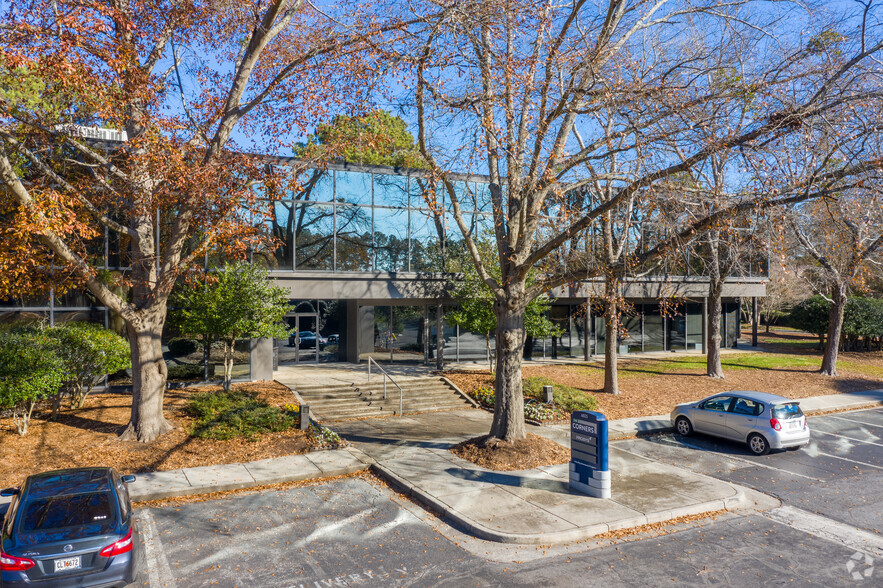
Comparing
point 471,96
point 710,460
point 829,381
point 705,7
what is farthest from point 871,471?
point 829,381

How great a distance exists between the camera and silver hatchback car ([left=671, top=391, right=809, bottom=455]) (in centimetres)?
1395

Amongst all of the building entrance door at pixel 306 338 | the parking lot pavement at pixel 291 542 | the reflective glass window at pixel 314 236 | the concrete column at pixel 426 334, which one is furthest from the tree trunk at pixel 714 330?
the parking lot pavement at pixel 291 542

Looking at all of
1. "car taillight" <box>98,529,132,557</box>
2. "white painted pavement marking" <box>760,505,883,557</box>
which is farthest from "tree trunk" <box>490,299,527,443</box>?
"car taillight" <box>98,529,132,557</box>

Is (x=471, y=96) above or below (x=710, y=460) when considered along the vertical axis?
above

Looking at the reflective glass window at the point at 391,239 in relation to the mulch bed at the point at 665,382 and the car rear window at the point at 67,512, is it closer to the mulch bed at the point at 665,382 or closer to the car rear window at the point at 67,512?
the mulch bed at the point at 665,382

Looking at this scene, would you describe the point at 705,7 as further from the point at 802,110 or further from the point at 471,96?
the point at 471,96

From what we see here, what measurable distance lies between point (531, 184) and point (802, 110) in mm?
4963

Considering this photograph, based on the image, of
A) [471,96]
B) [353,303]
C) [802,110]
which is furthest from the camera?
[353,303]

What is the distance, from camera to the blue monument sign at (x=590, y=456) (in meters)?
10.7

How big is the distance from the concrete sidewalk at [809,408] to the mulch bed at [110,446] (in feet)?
27.6

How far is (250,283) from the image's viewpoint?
706 inches

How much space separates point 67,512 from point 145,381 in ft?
22.3

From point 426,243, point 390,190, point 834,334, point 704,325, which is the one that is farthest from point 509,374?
point 704,325

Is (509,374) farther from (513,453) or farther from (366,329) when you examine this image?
(366,329)
